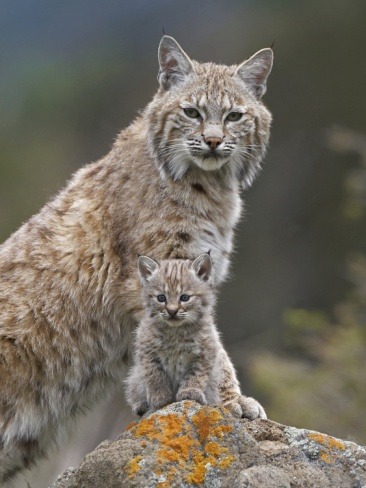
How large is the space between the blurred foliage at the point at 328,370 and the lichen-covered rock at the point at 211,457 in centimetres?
795

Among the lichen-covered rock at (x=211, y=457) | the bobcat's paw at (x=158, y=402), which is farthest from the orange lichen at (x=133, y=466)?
the bobcat's paw at (x=158, y=402)

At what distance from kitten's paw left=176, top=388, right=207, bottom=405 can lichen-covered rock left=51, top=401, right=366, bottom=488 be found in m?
0.22

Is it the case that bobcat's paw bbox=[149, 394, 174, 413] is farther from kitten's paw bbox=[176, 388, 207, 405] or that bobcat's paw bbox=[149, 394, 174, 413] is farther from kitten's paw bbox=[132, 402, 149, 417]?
kitten's paw bbox=[132, 402, 149, 417]

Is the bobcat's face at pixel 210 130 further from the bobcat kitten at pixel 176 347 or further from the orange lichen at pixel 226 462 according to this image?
the orange lichen at pixel 226 462

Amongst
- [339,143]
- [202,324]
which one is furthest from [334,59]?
[202,324]

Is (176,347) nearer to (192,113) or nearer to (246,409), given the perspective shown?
(246,409)

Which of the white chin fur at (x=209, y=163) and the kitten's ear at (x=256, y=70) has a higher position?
the kitten's ear at (x=256, y=70)

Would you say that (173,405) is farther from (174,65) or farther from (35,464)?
(174,65)

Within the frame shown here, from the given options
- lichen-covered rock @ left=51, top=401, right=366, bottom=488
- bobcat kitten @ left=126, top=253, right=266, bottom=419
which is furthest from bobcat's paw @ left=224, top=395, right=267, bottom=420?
lichen-covered rock @ left=51, top=401, right=366, bottom=488

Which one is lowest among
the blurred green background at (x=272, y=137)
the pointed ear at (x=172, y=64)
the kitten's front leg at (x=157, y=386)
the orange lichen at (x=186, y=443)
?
the orange lichen at (x=186, y=443)

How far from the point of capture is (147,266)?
8.88 m

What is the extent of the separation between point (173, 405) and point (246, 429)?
1.56ft

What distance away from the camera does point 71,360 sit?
9797mm

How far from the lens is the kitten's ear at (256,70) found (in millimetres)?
→ 10242
